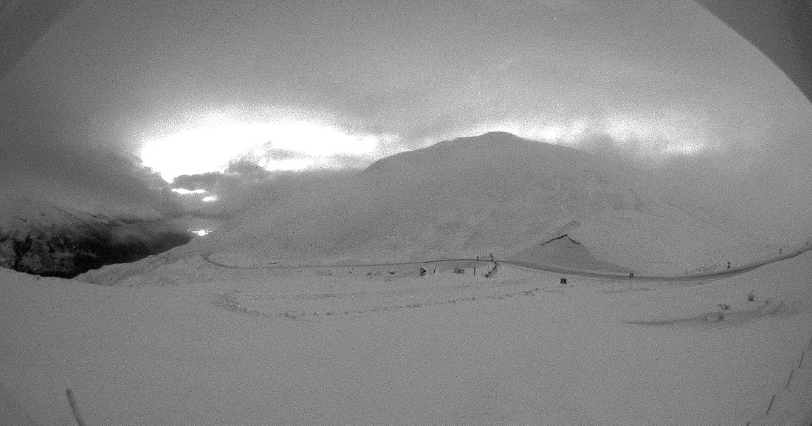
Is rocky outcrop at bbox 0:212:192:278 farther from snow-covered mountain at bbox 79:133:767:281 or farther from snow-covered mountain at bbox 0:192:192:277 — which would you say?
snow-covered mountain at bbox 79:133:767:281

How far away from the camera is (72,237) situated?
142 m

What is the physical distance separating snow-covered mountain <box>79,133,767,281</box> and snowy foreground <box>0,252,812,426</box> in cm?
2187

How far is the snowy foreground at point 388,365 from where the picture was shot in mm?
3068

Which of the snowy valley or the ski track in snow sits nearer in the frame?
the snowy valley

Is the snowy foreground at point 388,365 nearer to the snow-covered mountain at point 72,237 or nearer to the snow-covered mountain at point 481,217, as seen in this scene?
the snow-covered mountain at point 481,217

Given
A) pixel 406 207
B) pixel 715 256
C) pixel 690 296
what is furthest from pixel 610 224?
pixel 690 296

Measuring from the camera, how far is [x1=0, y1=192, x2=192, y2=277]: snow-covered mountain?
114375mm

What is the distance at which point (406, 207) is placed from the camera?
4262 cm

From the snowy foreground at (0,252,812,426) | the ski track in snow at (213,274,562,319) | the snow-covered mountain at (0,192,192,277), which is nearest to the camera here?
the snowy foreground at (0,252,812,426)

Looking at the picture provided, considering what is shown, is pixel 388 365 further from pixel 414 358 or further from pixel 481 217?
pixel 481 217

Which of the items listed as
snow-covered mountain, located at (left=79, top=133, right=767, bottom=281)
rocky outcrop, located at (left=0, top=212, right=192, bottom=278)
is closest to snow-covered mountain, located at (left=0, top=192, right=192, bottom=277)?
rocky outcrop, located at (left=0, top=212, right=192, bottom=278)

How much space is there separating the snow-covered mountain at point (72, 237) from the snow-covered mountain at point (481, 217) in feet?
237

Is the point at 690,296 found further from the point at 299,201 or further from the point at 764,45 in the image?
the point at 299,201

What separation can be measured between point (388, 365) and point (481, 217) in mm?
34488
